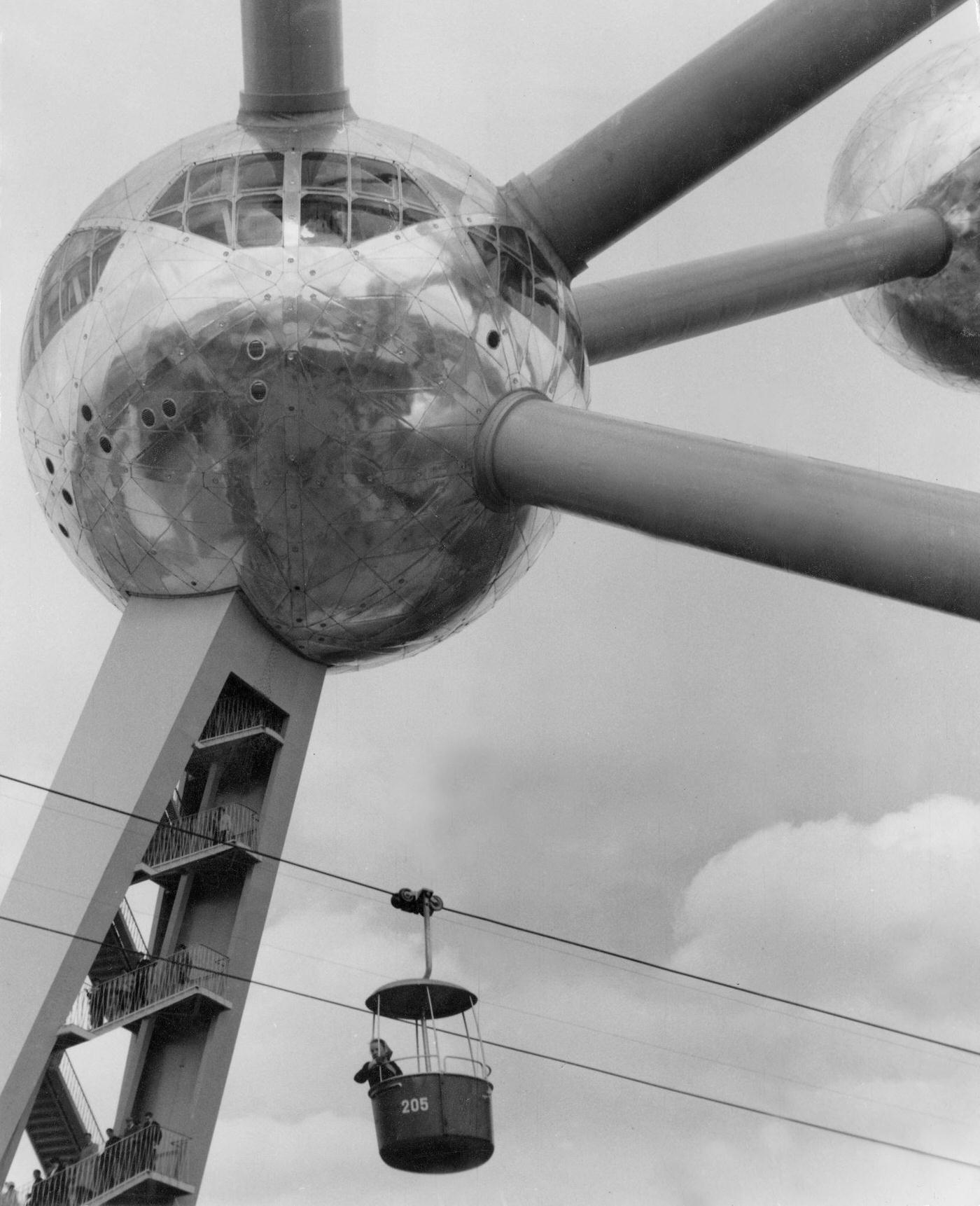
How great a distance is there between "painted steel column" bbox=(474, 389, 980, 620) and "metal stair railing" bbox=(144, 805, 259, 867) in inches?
124

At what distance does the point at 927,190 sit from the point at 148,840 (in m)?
6.91

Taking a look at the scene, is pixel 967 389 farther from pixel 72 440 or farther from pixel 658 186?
pixel 72 440

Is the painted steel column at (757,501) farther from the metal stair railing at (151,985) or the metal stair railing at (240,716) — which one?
the metal stair railing at (151,985)

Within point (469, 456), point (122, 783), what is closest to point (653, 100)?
point (469, 456)

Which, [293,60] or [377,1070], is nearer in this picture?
[293,60]

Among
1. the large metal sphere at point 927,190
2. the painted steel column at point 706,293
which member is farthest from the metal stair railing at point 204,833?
the large metal sphere at point 927,190

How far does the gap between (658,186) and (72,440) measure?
10.7 ft

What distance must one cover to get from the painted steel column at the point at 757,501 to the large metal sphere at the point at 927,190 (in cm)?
461

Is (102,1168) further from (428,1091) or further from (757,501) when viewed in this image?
(757,501)

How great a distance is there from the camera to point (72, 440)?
9.45 meters

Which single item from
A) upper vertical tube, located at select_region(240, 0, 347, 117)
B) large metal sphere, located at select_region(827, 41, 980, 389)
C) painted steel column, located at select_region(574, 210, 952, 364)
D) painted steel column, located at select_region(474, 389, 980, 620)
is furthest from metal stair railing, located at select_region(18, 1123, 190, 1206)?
large metal sphere, located at select_region(827, 41, 980, 389)

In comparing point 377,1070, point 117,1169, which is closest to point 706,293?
point 377,1070

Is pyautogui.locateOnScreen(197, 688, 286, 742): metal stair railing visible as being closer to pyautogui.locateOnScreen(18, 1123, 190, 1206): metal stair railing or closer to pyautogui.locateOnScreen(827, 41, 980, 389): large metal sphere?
pyautogui.locateOnScreen(18, 1123, 190, 1206): metal stair railing

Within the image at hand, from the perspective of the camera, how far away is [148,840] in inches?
379
